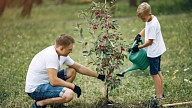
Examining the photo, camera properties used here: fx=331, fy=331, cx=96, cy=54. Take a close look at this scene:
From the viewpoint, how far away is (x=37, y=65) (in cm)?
415

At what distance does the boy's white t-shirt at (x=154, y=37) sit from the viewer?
440 cm

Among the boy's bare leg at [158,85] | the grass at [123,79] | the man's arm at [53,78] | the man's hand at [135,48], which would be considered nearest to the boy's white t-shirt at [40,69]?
the man's arm at [53,78]

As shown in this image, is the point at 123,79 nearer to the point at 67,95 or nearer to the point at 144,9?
the point at 144,9

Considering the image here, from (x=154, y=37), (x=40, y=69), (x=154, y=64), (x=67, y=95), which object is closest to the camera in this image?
(x=67, y=95)

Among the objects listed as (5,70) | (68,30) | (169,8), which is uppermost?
(169,8)

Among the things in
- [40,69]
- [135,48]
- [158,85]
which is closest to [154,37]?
[135,48]

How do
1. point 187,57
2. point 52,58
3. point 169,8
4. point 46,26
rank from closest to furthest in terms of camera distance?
point 52,58 < point 187,57 < point 46,26 < point 169,8

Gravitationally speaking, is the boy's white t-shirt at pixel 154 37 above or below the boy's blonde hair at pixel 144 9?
below

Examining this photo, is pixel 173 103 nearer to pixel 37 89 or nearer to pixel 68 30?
pixel 37 89

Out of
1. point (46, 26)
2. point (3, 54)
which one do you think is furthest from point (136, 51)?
point (46, 26)

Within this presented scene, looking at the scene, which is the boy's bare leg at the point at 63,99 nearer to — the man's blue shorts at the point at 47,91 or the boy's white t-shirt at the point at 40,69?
the man's blue shorts at the point at 47,91

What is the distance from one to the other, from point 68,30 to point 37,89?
7.90 m

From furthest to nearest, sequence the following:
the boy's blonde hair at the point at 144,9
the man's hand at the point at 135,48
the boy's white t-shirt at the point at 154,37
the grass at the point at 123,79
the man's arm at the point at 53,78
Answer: the grass at the point at 123,79, the man's hand at the point at 135,48, the boy's white t-shirt at the point at 154,37, the boy's blonde hair at the point at 144,9, the man's arm at the point at 53,78

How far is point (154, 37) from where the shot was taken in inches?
173
